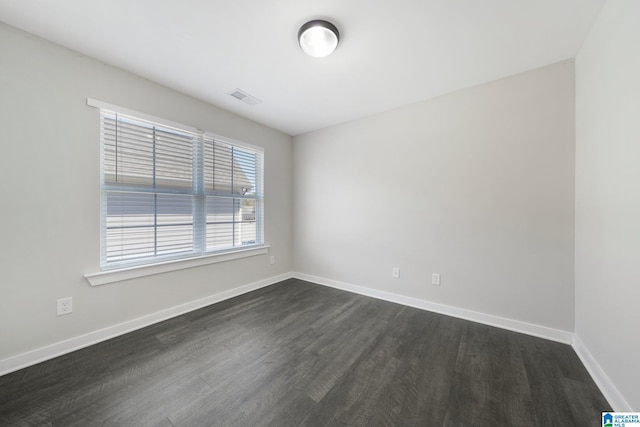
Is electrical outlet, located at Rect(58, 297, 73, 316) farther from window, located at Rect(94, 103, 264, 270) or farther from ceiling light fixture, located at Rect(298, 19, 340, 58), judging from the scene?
ceiling light fixture, located at Rect(298, 19, 340, 58)

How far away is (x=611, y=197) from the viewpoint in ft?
4.79

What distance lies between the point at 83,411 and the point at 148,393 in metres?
0.31

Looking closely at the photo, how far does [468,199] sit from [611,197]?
106 centimetres

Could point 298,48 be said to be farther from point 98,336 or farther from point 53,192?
point 98,336

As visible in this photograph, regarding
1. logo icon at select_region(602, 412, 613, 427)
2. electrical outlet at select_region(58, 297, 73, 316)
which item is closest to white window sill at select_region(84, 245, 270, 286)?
electrical outlet at select_region(58, 297, 73, 316)

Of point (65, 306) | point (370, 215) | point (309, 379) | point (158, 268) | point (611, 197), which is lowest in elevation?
point (309, 379)

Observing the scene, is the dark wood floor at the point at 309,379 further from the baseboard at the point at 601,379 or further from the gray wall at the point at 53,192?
the gray wall at the point at 53,192

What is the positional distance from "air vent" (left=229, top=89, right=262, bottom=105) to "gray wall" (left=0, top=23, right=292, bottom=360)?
78 cm

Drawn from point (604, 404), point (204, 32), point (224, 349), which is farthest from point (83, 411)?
point (604, 404)

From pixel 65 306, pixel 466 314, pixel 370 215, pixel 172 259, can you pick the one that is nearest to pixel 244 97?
pixel 172 259

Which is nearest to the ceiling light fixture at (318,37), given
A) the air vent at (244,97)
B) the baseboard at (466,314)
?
the air vent at (244,97)

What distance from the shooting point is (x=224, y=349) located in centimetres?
195

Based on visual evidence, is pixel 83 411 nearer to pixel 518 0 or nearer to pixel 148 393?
pixel 148 393

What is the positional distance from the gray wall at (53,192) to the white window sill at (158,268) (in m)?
0.06
